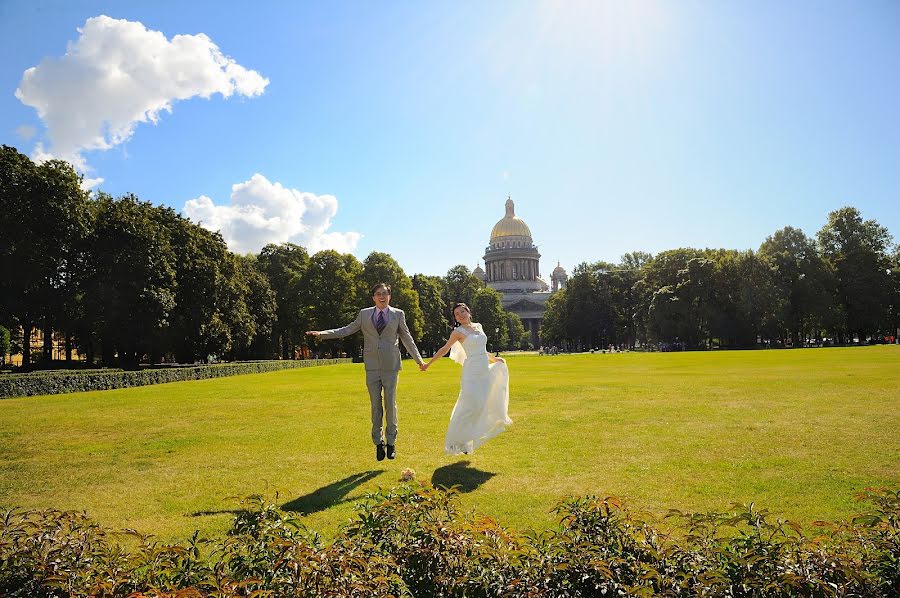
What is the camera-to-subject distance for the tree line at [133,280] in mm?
37219

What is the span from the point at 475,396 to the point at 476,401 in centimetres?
9

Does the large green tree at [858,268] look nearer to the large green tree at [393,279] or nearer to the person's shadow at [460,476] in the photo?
the large green tree at [393,279]

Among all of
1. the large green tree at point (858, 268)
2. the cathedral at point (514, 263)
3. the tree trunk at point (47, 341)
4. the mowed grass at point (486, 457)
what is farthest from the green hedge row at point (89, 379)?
the cathedral at point (514, 263)

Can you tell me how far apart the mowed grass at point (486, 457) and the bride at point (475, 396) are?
407 mm

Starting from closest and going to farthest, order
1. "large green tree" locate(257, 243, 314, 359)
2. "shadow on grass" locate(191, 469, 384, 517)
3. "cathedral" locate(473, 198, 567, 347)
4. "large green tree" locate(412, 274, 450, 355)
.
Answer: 1. "shadow on grass" locate(191, 469, 384, 517)
2. "large green tree" locate(257, 243, 314, 359)
3. "large green tree" locate(412, 274, 450, 355)
4. "cathedral" locate(473, 198, 567, 347)

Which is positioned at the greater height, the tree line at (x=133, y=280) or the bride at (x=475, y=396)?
the tree line at (x=133, y=280)

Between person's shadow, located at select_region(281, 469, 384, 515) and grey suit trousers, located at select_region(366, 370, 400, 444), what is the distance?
1.11 metres

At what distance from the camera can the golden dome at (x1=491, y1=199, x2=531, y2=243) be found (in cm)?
17475

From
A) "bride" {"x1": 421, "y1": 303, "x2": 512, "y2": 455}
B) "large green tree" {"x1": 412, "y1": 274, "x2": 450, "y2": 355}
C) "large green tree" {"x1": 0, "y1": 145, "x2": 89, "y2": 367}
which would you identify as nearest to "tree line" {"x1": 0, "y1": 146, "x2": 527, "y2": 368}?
"large green tree" {"x1": 0, "y1": 145, "x2": 89, "y2": 367}

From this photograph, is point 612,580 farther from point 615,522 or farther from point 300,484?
point 300,484

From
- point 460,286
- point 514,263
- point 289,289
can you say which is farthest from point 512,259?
point 289,289

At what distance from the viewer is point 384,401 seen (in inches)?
422

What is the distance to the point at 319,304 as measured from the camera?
72812mm

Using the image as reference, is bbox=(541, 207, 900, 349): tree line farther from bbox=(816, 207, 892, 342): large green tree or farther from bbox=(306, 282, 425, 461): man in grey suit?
bbox=(306, 282, 425, 461): man in grey suit
